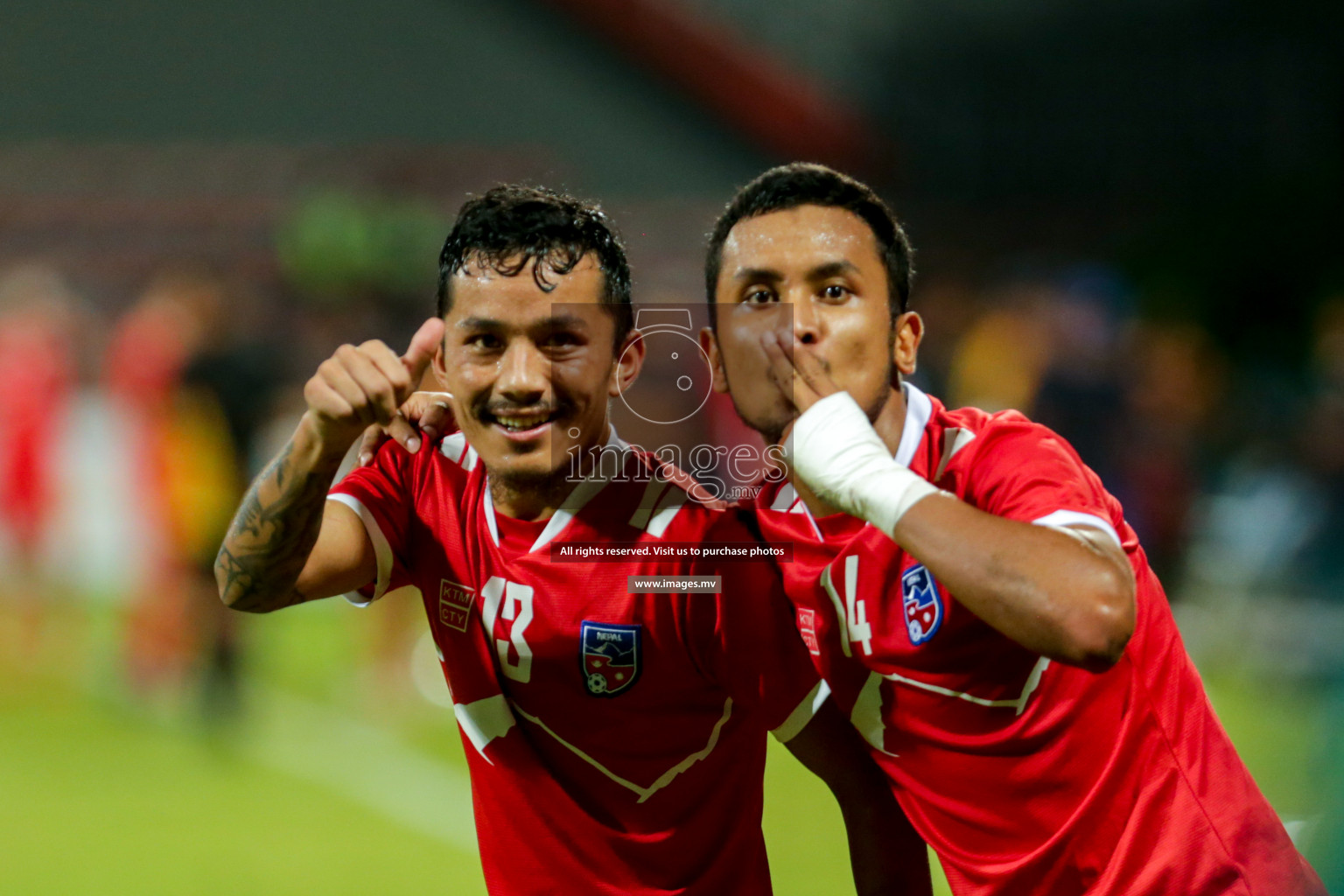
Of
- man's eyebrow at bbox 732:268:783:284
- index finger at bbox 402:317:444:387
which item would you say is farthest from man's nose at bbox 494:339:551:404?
man's eyebrow at bbox 732:268:783:284

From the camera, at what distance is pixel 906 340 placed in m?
2.26

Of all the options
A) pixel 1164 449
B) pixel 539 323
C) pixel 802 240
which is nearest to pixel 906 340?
pixel 802 240

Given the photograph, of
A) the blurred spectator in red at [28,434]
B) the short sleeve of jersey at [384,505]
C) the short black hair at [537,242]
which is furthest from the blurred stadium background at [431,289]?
the short sleeve of jersey at [384,505]

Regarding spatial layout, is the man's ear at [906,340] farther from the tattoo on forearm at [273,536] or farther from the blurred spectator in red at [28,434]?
the blurred spectator in red at [28,434]

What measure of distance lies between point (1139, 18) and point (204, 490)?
1187cm

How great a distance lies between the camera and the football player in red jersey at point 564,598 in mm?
2205

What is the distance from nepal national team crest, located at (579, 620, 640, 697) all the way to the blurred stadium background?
28.7 inches

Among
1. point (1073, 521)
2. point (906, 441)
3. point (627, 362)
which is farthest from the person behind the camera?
point (627, 362)

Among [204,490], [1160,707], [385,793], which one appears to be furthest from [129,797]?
[1160,707]

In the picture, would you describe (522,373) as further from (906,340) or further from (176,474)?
(176,474)

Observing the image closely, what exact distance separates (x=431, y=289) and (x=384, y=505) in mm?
11430

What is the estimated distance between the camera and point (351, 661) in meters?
8.80

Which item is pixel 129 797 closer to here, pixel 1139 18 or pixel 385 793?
pixel 385 793

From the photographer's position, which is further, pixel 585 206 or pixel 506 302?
pixel 585 206
